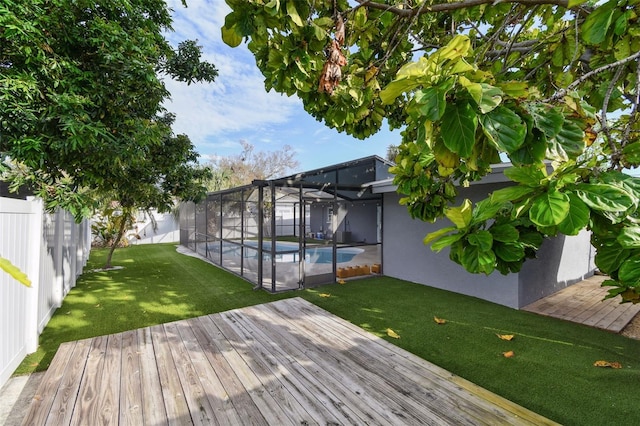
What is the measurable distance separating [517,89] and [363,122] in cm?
160

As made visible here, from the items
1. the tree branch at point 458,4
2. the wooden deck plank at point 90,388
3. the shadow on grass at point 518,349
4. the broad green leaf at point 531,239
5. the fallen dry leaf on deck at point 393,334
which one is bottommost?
the shadow on grass at point 518,349

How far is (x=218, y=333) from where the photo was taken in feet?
10.8

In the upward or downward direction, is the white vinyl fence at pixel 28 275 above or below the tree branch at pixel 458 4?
below

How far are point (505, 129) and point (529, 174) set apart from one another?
7.9 inches

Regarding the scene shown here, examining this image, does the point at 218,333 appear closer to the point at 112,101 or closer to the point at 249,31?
the point at 249,31

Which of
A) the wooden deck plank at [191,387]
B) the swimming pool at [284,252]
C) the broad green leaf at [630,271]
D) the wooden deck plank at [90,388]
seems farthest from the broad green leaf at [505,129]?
the swimming pool at [284,252]

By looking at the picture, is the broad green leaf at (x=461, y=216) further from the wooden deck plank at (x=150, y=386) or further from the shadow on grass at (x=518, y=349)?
the shadow on grass at (x=518, y=349)

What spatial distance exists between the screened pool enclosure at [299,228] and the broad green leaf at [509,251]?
5.07 m

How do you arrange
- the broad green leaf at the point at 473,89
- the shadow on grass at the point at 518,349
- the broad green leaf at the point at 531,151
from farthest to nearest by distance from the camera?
the shadow on grass at the point at 518,349, the broad green leaf at the point at 531,151, the broad green leaf at the point at 473,89

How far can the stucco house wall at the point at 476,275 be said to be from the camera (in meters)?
5.16

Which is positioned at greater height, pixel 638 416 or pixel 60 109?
pixel 60 109

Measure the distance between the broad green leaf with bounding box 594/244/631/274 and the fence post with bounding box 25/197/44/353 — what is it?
4.89 meters

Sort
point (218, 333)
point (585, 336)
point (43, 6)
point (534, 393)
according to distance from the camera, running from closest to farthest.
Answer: point (534, 393)
point (218, 333)
point (43, 6)
point (585, 336)

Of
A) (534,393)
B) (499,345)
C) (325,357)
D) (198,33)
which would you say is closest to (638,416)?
(534,393)
